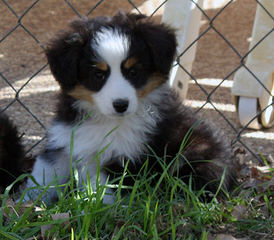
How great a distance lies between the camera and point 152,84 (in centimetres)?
317

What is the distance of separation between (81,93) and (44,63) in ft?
10.5

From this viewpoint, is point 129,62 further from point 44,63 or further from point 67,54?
point 44,63

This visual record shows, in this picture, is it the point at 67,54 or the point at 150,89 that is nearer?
the point at 67,54

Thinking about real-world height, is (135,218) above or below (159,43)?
below

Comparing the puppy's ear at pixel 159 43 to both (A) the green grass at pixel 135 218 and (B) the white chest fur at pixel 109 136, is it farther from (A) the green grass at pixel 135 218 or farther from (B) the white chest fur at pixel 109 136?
(A) the green grass at pixel 135 218

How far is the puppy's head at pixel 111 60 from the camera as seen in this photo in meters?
2.91

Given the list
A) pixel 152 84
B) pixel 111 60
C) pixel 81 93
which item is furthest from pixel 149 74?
pixel 81 93

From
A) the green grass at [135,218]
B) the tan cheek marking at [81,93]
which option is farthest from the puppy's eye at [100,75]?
the green grass at [135,218]

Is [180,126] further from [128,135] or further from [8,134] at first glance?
[8,134]

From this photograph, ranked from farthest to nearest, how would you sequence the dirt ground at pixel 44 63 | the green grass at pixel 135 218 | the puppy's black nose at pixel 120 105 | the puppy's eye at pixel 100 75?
the dirt ground at pixel 44 63 < the puppy's eye at pixel 100 75 < the puppy's black nose at pixel 120 105 < the green grass at pixel 135 218

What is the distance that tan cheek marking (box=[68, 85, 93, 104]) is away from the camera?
3051 mm

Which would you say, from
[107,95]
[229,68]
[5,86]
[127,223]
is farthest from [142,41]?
[229,68]

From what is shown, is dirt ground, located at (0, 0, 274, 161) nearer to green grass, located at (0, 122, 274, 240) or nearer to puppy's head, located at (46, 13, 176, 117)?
puppy's head, located at (46, 13, 176, 117)

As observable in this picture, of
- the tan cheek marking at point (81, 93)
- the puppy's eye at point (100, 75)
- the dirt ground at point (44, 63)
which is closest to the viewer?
the puppy's eye at point (100, 75)
